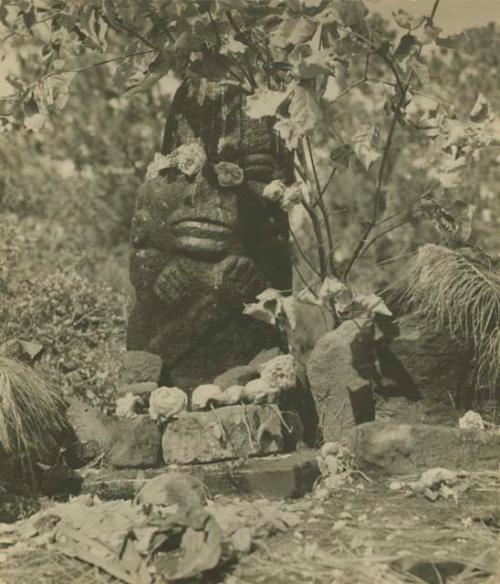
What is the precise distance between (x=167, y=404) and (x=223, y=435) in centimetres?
31

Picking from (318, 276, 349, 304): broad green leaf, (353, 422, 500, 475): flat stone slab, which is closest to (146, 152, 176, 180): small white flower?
(318, 276, 349, 304): broad green leaf

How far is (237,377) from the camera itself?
4793 mm

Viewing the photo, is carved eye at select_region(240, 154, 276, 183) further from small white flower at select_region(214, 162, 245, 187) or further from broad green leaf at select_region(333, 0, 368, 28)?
broad green leaf at select_region(333, 0, 368, 28)

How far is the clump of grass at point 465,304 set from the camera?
4.71m

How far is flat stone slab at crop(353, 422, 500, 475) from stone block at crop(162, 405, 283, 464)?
0.50m

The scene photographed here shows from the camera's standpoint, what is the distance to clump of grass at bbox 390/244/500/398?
15.4ft

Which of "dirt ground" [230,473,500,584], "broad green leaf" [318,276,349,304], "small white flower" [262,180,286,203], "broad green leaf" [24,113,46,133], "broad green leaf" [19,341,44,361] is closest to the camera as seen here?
"dirt ground" [230,473,500,584]

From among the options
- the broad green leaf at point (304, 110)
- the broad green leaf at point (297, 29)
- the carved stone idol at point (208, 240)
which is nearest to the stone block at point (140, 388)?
the carved stone idol at point (208, 240)

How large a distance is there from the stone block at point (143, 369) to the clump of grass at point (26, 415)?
0.49 m

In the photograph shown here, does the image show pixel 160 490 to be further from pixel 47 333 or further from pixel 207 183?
pixel 47 333

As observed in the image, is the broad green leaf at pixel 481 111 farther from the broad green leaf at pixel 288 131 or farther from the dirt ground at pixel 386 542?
the dirt ground at pixel 386 542

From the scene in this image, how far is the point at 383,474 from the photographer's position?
14.3ft

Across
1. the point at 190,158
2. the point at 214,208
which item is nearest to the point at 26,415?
the point at 214,208

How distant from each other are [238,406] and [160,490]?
3.19 feet
